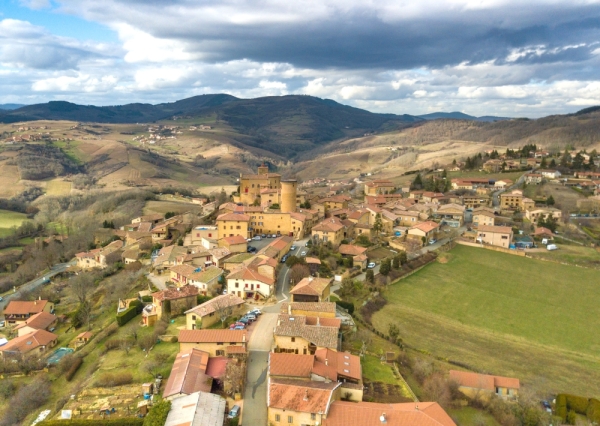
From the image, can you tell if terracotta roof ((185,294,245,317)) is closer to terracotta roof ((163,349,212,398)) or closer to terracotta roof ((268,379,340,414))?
terracotta roof ((163,349,212,398))

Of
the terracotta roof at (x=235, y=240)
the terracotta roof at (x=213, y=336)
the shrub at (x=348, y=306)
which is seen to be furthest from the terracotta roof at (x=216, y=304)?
the terracotta roof at (x=235, y=240)

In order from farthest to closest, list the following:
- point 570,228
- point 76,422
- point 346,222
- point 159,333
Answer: point 570,228
point 346,222
point 159,333
point 76,422

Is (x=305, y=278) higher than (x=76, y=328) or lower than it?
higher

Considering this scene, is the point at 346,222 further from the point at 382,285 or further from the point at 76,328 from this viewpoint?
the point at 76,328

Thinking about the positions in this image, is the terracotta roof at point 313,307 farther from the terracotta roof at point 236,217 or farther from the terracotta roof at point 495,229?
the terracotta roof at point 495,229

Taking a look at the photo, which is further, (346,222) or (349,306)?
(346,222)

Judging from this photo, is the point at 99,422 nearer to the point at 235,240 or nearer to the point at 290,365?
the point at 290,365

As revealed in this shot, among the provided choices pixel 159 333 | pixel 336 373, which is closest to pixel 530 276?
pixel 336 373
